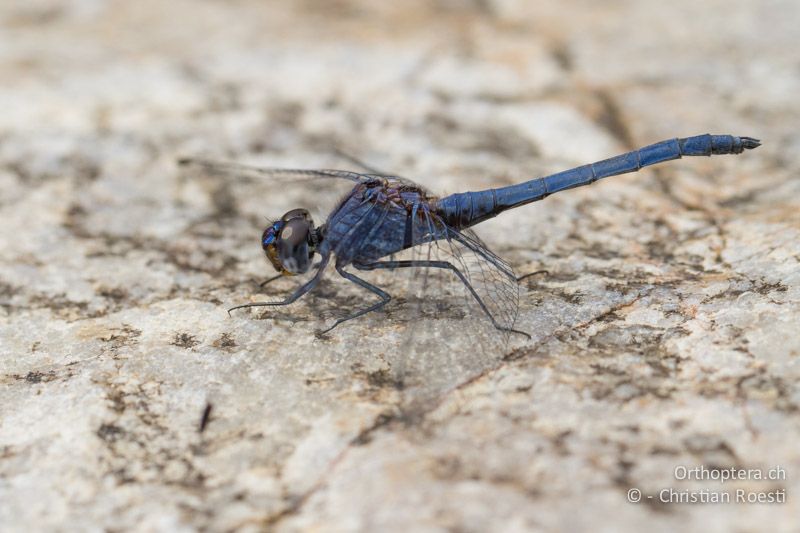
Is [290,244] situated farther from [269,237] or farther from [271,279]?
[271,279]

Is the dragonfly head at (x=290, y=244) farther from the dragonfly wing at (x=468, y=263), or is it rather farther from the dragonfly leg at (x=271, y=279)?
the dragonfly wing at (x=468, y=263)

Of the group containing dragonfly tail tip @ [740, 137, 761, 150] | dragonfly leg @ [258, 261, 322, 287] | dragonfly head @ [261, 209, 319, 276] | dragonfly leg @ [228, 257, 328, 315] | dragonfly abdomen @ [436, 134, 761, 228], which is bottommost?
dragonfly leg @ [228, 257, 328, 315]

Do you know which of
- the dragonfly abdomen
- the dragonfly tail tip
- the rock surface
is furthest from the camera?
the dragonfly abdomen

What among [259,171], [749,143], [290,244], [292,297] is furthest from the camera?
[259,171]

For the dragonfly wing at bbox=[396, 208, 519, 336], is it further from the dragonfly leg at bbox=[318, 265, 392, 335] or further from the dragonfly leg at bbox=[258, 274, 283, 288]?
the dragonfly leg at bbox=[258, 274, 283, 288]

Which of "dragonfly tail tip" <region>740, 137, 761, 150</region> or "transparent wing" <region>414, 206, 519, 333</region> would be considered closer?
"transparent wing" <region>414, 206, 519, 333</region>

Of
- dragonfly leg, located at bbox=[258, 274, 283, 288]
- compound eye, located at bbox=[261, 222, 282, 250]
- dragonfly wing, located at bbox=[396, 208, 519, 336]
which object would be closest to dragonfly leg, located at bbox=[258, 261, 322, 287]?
dragonfly leg, located at bbox=[258, 274, 283, 288]

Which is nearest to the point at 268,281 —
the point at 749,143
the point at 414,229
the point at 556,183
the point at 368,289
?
the point at 368,289
